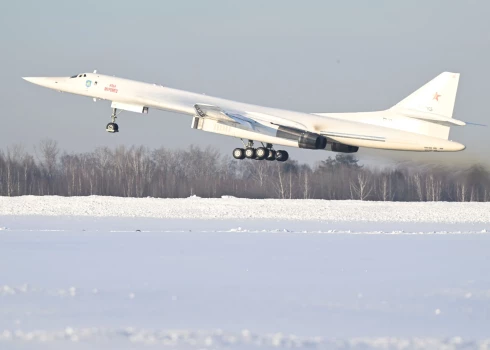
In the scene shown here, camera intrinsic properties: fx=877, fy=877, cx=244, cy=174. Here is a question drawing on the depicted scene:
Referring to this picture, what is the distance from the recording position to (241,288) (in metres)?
9.45

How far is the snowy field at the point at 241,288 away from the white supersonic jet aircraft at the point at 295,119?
3131mm

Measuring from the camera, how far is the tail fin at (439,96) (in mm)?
20766

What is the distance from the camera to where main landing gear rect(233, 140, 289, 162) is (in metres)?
23.5

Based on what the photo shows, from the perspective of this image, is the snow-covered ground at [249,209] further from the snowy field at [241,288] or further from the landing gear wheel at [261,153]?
the snowy field at [241,288]

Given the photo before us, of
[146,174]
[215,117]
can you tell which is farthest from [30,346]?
[146,174]

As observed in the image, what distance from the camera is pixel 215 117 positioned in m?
23.1

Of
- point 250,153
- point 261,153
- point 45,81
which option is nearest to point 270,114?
point 261,153

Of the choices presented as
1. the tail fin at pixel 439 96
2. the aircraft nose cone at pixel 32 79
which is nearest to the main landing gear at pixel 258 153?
the tail fin at pixel 439 96

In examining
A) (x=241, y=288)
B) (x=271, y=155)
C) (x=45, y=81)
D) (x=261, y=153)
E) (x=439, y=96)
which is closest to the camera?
(x=241, y=288)

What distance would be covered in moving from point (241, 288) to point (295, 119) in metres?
13.8

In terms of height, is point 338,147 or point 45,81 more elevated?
point 45,81

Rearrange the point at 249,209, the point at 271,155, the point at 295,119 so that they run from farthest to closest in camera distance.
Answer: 1. the point at 249,209
2. the point at 271,155
3. the point at 295,119

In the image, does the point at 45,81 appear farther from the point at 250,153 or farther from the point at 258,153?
the point at 258,153

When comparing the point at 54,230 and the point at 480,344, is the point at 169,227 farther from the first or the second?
the point at 480,344
